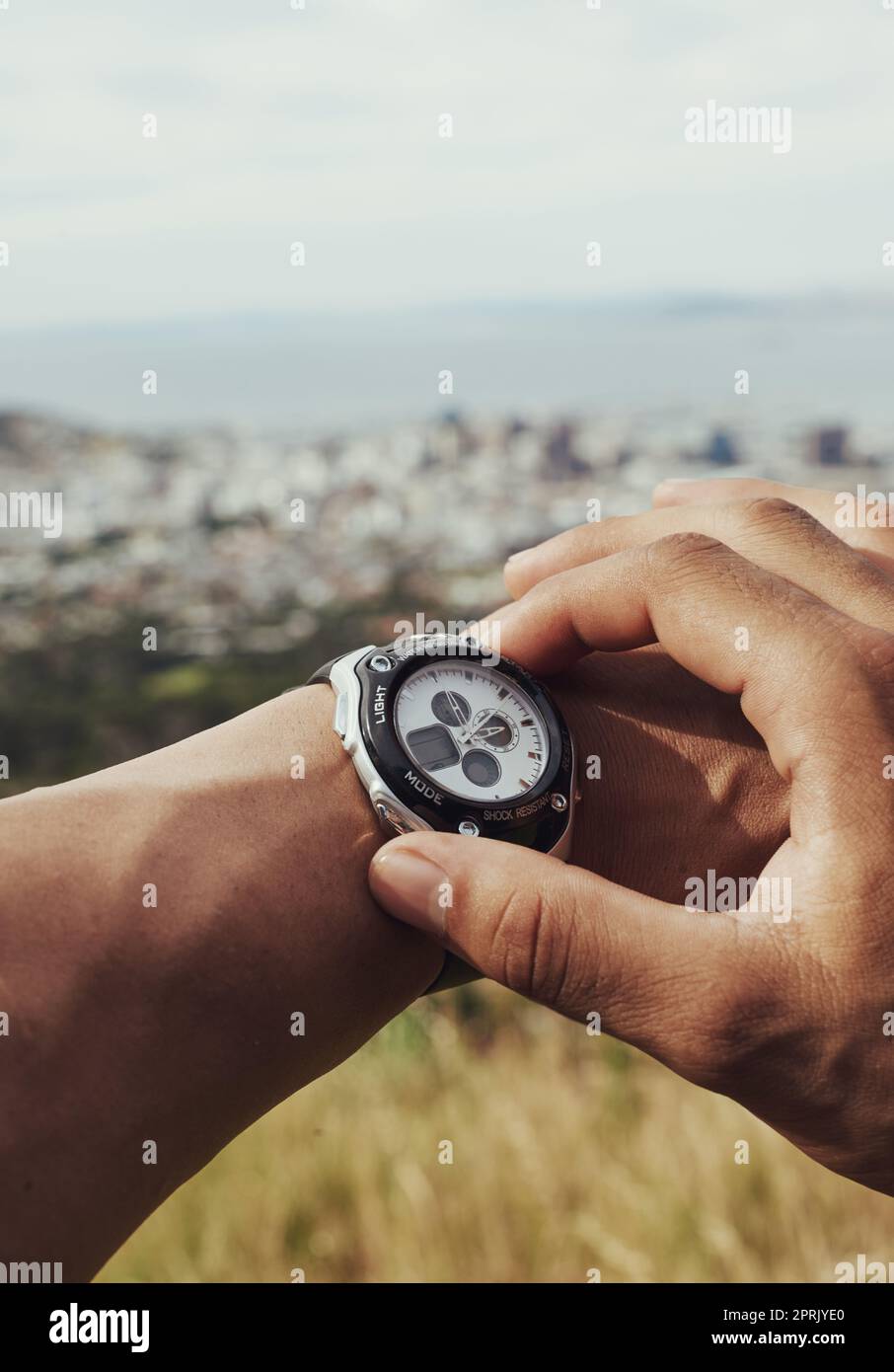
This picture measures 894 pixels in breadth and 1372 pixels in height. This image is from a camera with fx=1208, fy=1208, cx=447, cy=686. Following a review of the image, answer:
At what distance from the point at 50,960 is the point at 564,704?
120 centimetres

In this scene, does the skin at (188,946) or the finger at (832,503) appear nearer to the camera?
the skin at (188,946)

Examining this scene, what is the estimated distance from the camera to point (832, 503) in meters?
3.08

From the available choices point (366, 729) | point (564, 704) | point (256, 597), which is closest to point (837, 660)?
point (564, 704)

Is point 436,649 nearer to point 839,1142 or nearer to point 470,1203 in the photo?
point 839,1142

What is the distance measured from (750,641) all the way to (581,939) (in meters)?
0.66

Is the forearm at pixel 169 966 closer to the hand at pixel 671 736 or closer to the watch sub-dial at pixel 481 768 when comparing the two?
the watch sub-dial at pixel 481 768

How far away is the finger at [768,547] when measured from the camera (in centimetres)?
250

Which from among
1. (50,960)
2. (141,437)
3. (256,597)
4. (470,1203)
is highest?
(141,437)

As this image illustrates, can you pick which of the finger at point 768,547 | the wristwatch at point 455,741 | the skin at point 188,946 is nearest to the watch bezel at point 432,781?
the wristwatch at point 455,741

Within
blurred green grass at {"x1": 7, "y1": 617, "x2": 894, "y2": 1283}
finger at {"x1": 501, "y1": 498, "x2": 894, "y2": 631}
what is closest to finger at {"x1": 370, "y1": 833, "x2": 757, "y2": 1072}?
finger at {"x1": 501, "y1": 498, "x2": 894, "y2": 631}

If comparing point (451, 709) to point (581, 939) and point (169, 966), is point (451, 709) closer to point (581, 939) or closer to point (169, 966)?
point (581, 939)

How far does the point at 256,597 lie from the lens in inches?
563

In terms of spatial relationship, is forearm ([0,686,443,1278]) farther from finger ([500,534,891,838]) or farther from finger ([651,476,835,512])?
finger ([651,476,835,512])

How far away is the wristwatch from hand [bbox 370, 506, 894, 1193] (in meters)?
0.14
